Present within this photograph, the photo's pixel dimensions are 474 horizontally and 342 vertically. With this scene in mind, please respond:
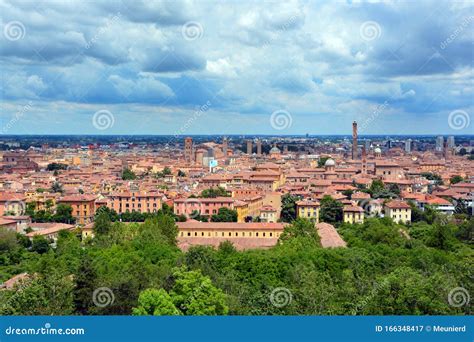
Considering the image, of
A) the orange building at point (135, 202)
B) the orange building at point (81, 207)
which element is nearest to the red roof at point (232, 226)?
the orange building at point (135, 202)

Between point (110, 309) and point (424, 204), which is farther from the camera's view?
point (424, 204)

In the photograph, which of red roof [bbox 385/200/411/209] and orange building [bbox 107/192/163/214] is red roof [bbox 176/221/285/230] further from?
red roof [bbox 385/200/411/209]

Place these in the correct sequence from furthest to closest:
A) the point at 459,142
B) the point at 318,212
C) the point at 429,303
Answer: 1. the point at 459,142
2. the point at 318,212
3. the point at 429,303

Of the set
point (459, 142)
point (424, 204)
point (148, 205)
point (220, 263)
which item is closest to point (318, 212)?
point (424, 204)

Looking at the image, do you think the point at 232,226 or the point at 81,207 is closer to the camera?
the point at 232,226

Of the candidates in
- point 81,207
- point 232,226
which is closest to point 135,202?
point 81,207

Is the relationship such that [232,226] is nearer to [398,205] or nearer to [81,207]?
[398,205]

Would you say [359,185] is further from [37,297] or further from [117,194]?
[37,297]

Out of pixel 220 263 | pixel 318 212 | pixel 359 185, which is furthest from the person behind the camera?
pixel 359 185

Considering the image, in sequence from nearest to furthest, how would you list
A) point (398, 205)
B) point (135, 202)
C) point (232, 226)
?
point (232, 226), point (398, 205), point (135, 202)

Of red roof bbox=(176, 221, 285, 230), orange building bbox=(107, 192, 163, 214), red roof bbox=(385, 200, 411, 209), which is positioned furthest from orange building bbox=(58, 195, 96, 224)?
red roof bbox=(385, 200, 411, 209)

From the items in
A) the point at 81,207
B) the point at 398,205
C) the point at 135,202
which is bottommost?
the point at 81,207
